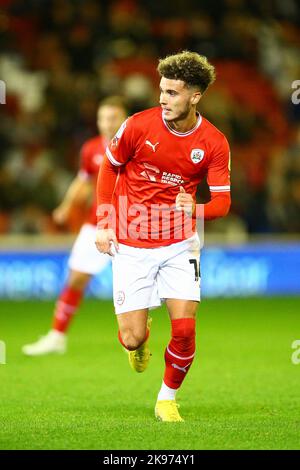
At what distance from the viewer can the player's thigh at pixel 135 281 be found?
20.5 feet

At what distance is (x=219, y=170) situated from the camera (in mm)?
6121

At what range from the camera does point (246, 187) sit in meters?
14.7

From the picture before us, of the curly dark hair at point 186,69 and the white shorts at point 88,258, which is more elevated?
the curly dark hair at point 186,69

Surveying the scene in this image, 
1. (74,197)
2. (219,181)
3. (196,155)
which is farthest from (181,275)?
(74,197)

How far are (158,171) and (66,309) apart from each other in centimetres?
340

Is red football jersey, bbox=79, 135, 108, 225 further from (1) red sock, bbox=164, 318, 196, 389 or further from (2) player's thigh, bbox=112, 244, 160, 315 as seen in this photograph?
(1) red sock, bbox=164, 318, 196, 389

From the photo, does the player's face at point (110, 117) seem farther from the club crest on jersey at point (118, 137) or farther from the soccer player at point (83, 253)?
the club crest on jersey at point (118, 137)

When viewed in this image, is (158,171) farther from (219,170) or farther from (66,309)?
(66,309)

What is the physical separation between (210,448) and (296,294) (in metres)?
8.96

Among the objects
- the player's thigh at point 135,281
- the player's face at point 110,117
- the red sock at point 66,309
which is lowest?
the red sock at point 66,309

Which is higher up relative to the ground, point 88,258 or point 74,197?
point 74,197

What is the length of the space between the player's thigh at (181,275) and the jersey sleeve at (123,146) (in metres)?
0.61

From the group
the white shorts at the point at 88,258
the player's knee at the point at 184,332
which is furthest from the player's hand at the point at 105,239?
the white shorts at the point at 88,258
